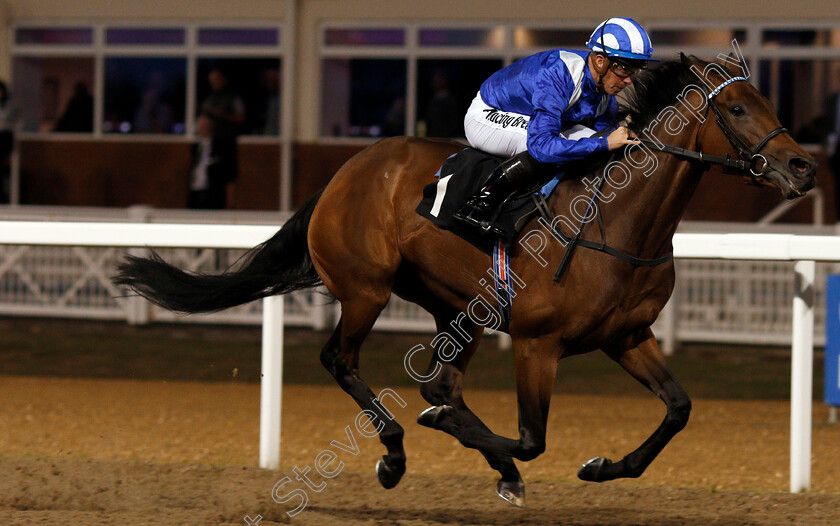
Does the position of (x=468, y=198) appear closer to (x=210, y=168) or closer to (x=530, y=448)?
(x=530, y=448)

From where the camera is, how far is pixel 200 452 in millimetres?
5625

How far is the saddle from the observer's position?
3.96 meters

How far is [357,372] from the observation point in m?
4.51

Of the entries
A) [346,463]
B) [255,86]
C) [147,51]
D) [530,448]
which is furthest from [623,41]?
[147,51]

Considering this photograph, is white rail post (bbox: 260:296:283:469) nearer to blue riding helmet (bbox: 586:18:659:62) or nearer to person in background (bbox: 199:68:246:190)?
blue riding helmet (bbox: 586:18:659:62)

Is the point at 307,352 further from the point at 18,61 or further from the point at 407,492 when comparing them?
the point at 18,61

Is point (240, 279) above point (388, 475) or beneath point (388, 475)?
above

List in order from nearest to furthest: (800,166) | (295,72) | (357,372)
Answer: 1. (800,166)
2. (357,372)
3. (295,72)

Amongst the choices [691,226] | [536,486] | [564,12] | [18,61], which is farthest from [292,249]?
[18,61]

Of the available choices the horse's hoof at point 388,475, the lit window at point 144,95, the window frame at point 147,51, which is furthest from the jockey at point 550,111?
the lit window at point 144,95

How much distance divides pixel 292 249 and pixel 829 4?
8109 millimetres

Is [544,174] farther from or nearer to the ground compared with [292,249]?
farther from the ground

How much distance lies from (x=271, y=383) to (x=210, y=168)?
6.40 m

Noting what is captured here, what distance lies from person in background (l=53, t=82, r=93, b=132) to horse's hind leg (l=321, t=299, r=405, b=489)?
937cm
